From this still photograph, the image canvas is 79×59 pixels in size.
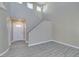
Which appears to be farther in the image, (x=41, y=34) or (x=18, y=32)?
(x=18, y=32)

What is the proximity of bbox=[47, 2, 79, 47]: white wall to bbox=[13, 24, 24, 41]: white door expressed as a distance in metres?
2.91

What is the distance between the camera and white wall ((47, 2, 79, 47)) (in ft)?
17.6

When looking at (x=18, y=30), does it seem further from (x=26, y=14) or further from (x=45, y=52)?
(x=45, y=52)

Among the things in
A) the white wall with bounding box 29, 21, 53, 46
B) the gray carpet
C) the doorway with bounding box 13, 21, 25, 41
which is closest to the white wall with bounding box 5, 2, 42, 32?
the white wall with bounding box 29, 21, 53, 46

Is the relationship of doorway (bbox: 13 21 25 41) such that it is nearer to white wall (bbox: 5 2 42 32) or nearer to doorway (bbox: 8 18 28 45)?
doorway (bbox: 8 18 28 45)

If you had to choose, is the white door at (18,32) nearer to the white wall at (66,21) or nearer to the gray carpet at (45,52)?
the white wall at (66,21)

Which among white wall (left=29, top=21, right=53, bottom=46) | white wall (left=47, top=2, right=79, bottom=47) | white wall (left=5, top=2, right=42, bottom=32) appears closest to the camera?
white wall (left=47, top=2, right=79, bottom=47)

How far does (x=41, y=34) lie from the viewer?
704cm

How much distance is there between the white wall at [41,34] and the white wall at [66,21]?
16.0 inches

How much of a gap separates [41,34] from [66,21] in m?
1.82

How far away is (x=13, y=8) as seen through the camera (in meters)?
7.43

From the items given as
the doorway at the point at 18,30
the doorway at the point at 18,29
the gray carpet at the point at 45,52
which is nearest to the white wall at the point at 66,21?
the gray carpet at the point at 45,52

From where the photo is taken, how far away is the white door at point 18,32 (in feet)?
29.5

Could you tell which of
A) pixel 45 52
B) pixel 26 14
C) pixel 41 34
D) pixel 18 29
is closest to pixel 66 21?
pixel 41 34
